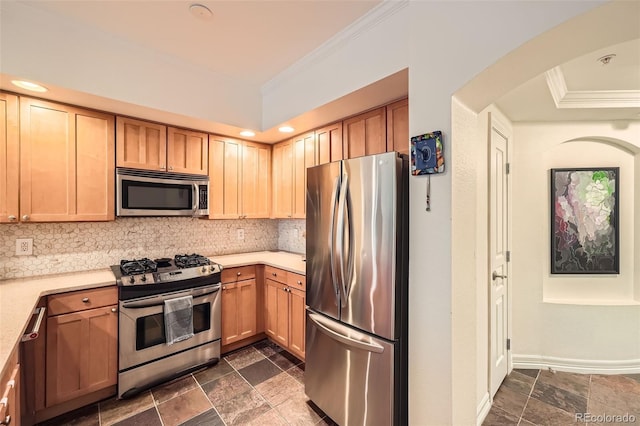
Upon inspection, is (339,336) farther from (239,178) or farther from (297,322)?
(239,178)

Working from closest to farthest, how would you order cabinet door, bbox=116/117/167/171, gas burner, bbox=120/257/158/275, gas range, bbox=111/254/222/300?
1. gas range, bbox=111/254/222/300
2. gas burner, bbox=120/257/158/275
3. cabinet door, bbox=116/117/167/171

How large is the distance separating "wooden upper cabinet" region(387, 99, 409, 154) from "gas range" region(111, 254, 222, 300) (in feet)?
6.45

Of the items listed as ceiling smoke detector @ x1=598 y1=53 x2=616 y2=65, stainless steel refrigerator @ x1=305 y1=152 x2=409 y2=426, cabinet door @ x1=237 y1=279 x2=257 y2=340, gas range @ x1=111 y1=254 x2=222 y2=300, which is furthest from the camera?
cabinet door @ x1=237 y1=279 x2=257 y2=340

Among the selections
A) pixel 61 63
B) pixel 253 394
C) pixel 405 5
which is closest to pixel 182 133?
pixel 61 63

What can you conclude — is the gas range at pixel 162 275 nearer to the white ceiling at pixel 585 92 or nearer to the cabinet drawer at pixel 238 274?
the cabinet drawer at pixel 238 274

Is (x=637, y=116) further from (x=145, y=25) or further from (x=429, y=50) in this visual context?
(x=145, y=25)

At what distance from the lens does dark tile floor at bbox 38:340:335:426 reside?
76.5 inches

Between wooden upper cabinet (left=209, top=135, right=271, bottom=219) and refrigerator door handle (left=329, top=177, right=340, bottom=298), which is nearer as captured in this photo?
refrigerator door handle (left=329, top=177, right=340, bottom=298)

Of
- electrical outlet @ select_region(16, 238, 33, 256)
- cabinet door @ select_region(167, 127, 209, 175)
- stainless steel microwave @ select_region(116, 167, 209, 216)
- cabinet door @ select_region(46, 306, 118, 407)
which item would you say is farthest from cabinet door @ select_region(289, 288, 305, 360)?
electrical outlet @ select_region(16, 238, 33, 256)

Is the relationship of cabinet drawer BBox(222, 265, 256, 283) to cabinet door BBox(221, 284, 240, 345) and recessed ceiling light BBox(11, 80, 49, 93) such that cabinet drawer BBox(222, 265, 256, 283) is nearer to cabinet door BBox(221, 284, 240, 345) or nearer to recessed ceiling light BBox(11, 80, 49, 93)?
cabinet door BBox(221, 284, 240, 345)

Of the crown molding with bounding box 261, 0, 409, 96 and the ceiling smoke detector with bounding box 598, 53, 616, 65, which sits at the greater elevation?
the crown molding with bounding box 261, 0, 409, 96

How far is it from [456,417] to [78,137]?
3.27 metres

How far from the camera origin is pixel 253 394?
2217 millimetres

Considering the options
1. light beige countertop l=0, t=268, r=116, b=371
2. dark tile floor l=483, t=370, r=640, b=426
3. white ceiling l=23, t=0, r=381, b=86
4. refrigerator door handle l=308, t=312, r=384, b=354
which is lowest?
dark tile floor l=483, t=370, r=640, b=426
